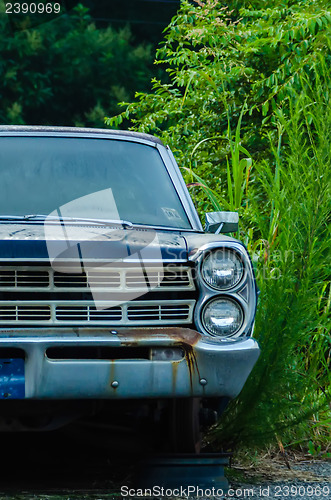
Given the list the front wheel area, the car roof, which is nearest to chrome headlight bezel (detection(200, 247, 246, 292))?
the front wheel area

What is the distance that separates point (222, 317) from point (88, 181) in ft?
4.27

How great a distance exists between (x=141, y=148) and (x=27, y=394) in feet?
6.37

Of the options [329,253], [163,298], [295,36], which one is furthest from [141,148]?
[295,36]

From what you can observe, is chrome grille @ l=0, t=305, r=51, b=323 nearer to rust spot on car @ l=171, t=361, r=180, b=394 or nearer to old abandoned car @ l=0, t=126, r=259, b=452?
old abandoned car @ l=0, t=126, r=259, b=452

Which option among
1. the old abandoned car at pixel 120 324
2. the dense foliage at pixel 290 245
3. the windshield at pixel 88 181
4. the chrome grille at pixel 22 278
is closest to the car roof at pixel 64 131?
the windshield at pixel 88 181

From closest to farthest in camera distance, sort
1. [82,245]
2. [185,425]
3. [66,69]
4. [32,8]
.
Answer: [82,245]
[185,425]
[32,8]
[66,69]

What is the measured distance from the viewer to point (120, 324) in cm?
350

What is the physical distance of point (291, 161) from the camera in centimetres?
462

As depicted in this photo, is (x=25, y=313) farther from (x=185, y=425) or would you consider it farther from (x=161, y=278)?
(x=185, y=425)

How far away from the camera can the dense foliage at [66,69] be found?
2422 centimetres

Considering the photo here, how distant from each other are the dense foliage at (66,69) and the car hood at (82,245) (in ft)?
67.6

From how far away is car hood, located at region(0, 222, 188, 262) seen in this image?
3.43 m

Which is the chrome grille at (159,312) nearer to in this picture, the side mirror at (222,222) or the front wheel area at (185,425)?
the front wheel area at (185,425)

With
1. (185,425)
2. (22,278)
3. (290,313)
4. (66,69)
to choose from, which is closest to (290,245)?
(290,313)
